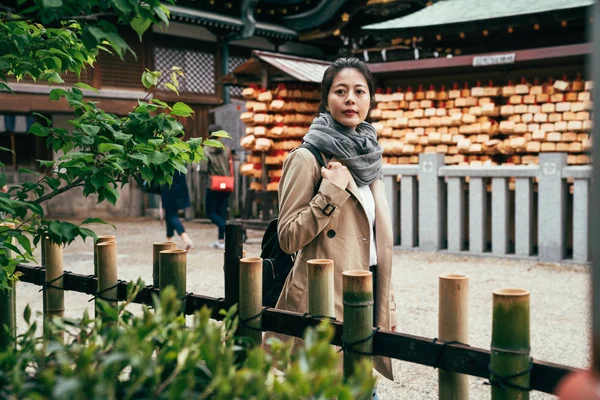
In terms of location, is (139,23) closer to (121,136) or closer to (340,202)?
(121,136)

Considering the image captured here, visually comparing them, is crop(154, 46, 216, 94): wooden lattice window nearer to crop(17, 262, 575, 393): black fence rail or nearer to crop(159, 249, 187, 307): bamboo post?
crop(159, 249, 187, 307): bamboo post

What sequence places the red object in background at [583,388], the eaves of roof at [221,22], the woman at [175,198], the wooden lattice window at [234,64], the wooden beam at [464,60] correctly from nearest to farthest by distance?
the red object in background at [583,388] → the woman at [175,198] → the wooden beam at [464,60] → the eaves of roof at [221,22] → the wooden lattice window at [234,64]

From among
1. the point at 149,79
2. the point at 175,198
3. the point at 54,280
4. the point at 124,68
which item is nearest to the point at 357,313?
the point at 149,79

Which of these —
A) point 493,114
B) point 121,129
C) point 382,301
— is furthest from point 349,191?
point 493,114

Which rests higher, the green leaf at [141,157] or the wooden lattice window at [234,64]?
the wooden lattice window at [234,64]

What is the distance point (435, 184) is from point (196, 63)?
8183 mm

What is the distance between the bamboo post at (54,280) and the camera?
9.95 ft

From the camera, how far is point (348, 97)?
8.88ft

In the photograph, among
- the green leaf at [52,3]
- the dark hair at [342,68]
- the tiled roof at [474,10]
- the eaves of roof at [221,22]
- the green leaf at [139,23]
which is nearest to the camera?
the green leaf at [52,3]

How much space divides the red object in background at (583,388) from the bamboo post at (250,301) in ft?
4.60

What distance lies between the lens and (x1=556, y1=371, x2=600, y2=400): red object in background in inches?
35.7

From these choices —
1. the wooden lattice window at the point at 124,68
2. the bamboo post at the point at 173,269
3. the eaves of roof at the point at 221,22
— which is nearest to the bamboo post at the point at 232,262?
the bamboo post at the point at 173,269

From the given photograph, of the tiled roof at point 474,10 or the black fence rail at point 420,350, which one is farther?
the tiled roof at point 474,10

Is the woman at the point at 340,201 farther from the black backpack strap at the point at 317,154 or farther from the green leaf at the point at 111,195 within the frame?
the green leaf at the point at 111,195
